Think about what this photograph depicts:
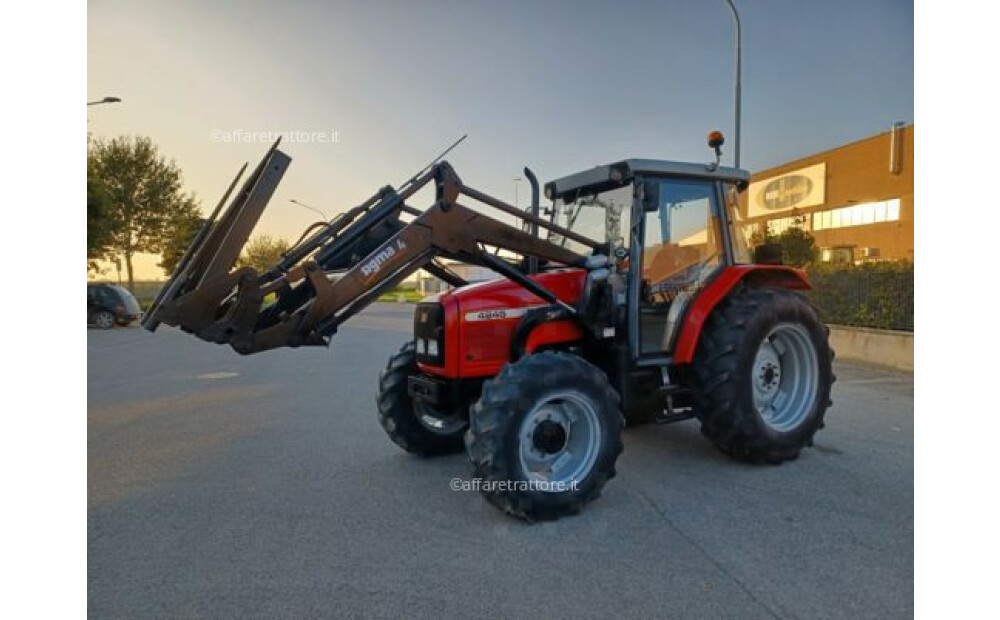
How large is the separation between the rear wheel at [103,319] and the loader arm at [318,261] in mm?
17569

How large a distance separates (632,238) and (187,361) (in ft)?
31.2

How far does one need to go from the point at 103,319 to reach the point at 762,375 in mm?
19674

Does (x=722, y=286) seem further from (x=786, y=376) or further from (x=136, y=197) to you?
(x=136, y=197)

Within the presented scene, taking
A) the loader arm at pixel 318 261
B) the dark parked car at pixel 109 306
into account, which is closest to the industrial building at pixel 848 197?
the loader arm at pixel 318 261

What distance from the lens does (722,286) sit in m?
4.46

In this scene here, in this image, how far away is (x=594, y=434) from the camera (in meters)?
3.73

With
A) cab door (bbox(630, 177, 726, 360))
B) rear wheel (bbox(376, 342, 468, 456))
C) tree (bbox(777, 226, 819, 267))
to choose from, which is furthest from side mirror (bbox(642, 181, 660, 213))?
tree (bbox(777, 226, 819, 267))

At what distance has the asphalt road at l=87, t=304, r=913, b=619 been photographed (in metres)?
2.67

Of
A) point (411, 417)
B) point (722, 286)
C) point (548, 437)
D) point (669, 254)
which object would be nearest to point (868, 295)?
point (722, 286)

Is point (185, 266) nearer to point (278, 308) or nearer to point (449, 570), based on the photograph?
point (278, 308)

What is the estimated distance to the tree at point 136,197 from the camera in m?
18.5

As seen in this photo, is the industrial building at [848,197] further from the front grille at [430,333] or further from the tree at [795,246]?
the front grille at [430,333]

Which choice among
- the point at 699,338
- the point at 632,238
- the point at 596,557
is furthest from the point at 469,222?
the point at 596,557

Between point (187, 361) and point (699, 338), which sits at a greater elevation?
point (699, 338)
